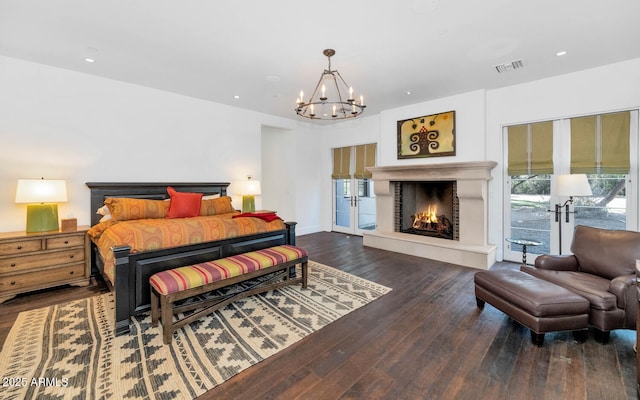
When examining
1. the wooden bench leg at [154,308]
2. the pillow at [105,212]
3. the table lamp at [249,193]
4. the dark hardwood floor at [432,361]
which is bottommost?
the dark hardwood floor at [432,361]

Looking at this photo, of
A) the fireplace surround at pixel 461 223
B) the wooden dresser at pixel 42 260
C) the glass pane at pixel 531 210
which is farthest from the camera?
the fireplace surround at pixel 461 223

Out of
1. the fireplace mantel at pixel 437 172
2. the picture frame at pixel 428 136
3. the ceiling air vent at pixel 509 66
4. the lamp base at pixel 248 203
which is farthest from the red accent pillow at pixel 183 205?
the ceiling air vent at pixel 509 66

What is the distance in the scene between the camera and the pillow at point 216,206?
15.6ft

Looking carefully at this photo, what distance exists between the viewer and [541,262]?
10.00ft

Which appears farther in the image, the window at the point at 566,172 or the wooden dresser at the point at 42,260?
the window at the point at 566,172

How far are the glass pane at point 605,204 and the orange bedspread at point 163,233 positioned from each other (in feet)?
15.4

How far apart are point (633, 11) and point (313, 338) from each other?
169 inches

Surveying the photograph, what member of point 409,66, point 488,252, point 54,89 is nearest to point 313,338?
point 488,252

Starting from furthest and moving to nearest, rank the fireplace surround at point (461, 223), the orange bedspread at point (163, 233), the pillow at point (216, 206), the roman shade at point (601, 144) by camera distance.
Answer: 1. the pillow at point (216, 206)
2. the fireplace surround at point (461, 223)
3. the roman shade at point (601, 144)
4. the orange bedspread at point (163, 233)

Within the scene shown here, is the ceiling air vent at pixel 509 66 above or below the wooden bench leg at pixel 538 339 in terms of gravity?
above

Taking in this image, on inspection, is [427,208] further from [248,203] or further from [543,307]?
[248,203]

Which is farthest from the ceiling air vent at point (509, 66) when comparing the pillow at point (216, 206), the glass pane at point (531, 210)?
the pillow at point (216, 206)

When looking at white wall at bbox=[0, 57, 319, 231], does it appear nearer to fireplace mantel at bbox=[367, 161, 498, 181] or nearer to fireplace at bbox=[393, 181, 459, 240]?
fireplace mantel at bbox=[367, 161, 498, 181]

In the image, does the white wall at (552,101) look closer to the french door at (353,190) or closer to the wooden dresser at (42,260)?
the french door at (353,190)
